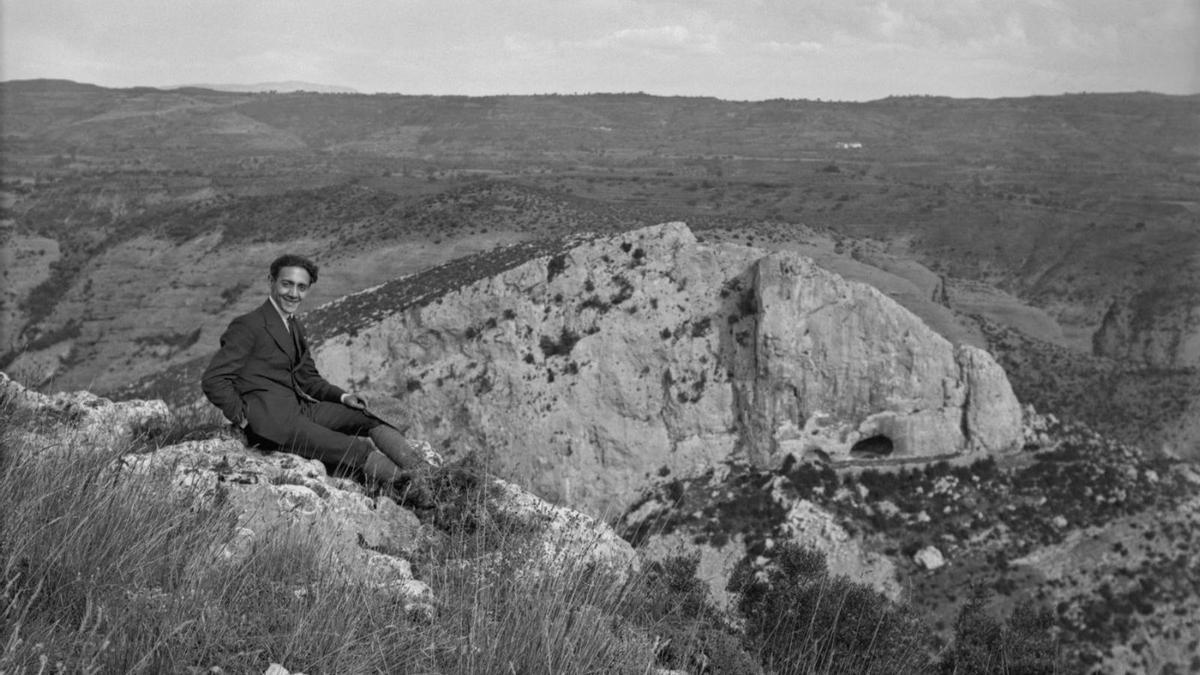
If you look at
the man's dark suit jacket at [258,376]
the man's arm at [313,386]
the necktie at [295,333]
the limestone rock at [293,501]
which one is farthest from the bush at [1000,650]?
the necktie at [295,333]

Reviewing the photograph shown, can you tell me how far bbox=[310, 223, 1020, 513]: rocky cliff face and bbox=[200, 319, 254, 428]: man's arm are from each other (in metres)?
12.0

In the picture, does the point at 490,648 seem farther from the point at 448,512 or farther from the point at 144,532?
the point at 448,512

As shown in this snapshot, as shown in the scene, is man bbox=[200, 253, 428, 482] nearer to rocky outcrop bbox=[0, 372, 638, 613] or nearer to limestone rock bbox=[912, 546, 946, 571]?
rocky outcrop bbox=[0, 372, 638, 613]

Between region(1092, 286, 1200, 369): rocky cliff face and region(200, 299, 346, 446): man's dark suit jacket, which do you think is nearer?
region(200, 299, 346, 446): man's dark suit jacket

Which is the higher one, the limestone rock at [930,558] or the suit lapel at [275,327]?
the suit lapel at [275,327]

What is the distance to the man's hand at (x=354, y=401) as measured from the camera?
648cm

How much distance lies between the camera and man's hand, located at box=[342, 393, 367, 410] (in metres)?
6.48

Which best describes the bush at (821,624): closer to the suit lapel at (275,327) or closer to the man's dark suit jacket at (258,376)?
the man's dark suit jacket at (258,376)

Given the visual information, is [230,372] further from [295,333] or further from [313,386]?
[313,386]

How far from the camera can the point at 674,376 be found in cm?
1891

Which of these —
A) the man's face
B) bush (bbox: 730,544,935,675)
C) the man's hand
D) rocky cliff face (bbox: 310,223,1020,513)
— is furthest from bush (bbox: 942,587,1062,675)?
rocky cliff face (bbox: 310,223,1020,513)

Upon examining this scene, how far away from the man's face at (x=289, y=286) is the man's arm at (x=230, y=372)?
1.06 feet

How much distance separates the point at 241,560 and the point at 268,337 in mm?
2877

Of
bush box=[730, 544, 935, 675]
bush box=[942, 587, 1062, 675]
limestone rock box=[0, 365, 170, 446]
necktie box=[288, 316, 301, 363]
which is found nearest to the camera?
bush box=[730, 544, 935, 675]
